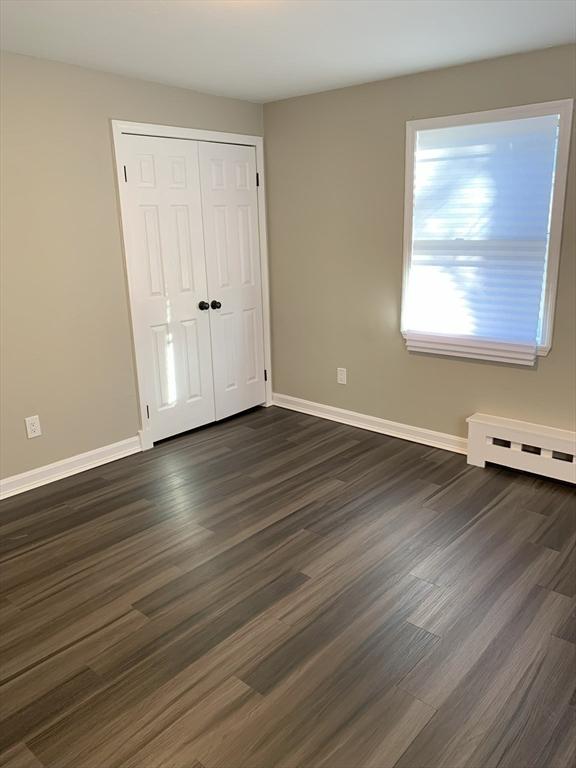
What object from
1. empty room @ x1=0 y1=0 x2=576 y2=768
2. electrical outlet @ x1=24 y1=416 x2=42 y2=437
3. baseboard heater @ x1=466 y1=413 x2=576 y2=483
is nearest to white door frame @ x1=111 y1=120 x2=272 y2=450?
empty room @ x1=0 y1=0 x2=576 y2=768

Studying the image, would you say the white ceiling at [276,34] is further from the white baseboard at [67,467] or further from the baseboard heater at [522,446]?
the white baseboard at [67,467]

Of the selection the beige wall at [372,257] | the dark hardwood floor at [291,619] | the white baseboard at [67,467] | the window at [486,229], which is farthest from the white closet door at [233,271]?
the window at [486,229]

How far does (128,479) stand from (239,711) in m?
1.96

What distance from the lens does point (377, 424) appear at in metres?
4.20

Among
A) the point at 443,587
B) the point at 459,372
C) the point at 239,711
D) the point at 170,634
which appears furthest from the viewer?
the point at 459,372

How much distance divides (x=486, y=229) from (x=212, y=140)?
2010 millimetres

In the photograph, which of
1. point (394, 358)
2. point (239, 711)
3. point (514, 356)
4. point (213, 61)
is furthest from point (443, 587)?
point (213, 61)

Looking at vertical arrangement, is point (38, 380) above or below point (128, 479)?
above

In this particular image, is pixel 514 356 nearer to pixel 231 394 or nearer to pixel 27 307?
pixel 231 394

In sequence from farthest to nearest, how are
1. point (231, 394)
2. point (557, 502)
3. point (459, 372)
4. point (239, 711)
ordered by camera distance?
point (231, 394), point (459, 372), point (557, 502), point (239, 711)

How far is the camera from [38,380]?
3.32 metres

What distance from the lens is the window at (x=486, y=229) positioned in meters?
3.09

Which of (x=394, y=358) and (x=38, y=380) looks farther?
(x=394, y=358)

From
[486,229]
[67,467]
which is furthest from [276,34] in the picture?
[67,467]
